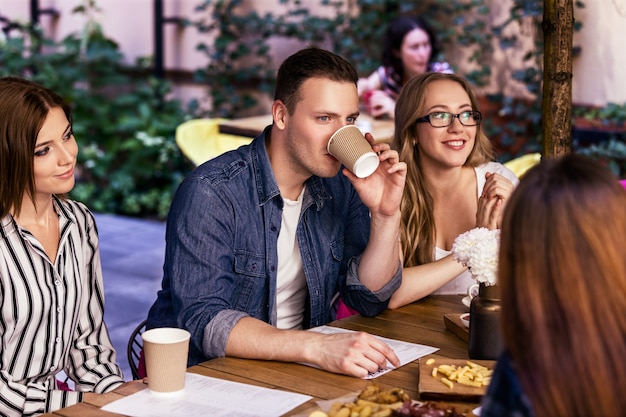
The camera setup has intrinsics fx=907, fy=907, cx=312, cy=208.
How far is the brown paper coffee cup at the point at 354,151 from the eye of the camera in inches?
81.7

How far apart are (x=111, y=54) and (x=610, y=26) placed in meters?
4.36

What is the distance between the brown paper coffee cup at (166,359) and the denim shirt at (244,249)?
264 mm

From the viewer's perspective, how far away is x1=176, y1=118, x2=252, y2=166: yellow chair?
5.31 metres

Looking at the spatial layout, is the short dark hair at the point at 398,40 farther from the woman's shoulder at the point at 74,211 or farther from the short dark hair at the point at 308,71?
the woman's shoulder at the point at 74,211

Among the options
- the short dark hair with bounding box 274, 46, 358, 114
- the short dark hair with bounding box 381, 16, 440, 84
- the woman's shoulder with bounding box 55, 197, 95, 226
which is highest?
the short dark hair with bounding box 381, 16, 440, 84

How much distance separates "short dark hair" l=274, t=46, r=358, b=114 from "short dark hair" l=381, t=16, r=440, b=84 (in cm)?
310

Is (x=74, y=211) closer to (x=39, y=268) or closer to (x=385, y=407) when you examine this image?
(x=39, y=268)

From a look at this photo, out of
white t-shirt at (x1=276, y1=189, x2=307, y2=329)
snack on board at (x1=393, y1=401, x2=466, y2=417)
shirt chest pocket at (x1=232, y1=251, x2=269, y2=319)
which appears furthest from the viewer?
white t-shirt at (x1=276, y1=189, x2=307, y2=329)

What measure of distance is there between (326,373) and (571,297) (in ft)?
2.89

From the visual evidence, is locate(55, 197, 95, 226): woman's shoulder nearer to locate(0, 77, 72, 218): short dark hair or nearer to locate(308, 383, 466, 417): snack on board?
A: locate(0, 77, 72, 218): short dark hair

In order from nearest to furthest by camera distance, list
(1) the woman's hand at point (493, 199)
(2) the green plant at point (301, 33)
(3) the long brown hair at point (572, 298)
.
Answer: (3) the long brown hair at point (572, 298), (1) the woman's hand at point (493, 199), (2) the green plant at point (301, 33)

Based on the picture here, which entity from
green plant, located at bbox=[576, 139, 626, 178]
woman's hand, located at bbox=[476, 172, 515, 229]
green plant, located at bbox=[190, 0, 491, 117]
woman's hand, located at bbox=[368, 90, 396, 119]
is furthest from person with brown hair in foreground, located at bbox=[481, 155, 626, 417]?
green plant, located at bbox=[190, 0, 491, 117]

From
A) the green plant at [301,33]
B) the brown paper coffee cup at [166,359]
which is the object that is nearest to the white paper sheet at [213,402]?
the brown paper coffee cup at [166,359]

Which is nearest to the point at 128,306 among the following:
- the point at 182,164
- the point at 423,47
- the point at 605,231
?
the point at 423,47
